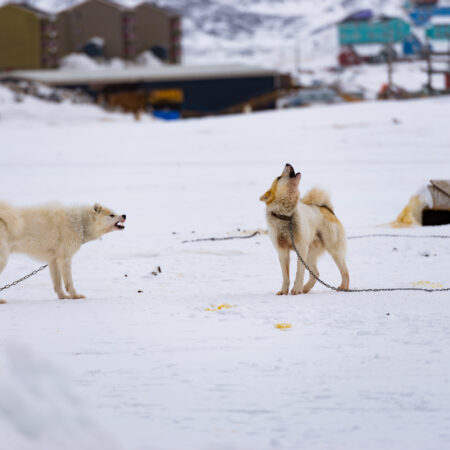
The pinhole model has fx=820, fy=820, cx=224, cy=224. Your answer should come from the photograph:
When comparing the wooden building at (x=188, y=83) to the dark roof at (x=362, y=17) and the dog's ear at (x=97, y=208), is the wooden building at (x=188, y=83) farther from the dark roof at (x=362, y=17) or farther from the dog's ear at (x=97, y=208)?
the dog's ear at (x=97, y=208)

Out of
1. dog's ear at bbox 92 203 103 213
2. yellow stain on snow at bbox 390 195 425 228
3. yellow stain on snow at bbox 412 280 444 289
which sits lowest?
yellow stain on snow at bbox 412 280 444 289

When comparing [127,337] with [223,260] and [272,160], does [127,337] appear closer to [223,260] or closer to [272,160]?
[223,260]

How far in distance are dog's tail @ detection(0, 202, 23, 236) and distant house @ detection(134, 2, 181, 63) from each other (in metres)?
54.2

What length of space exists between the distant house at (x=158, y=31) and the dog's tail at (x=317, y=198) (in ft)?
177

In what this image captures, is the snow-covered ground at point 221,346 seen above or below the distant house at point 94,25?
below

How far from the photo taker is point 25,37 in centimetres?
5622

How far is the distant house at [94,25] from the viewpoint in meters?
58.0

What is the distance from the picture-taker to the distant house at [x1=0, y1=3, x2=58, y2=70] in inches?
2189

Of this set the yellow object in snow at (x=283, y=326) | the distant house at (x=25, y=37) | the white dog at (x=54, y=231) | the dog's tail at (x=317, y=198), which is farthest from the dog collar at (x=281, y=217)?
the distant house at (x=25, y=37)

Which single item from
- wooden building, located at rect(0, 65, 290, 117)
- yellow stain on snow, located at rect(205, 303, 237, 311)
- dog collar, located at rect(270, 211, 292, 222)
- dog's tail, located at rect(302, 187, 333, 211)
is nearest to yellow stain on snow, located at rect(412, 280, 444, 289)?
dog's tail, located at rect(302, 187, 333, 211)

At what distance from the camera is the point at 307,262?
802 centimetres

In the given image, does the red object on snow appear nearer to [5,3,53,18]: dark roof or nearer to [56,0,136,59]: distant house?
[56,0,136,59]: distant house

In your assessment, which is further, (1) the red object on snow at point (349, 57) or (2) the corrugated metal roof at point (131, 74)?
(1) the red object on snow at point (349, 57)

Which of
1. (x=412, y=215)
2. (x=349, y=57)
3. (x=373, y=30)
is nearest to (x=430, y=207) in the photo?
(x=412, y=215)
